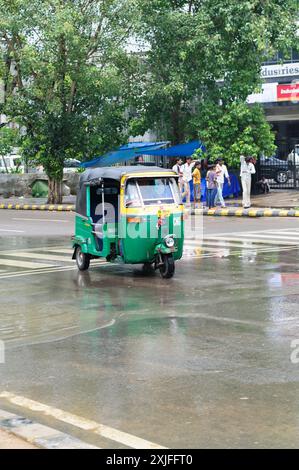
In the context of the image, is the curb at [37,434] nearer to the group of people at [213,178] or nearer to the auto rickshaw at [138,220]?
the auto rickshaw at [138,220]

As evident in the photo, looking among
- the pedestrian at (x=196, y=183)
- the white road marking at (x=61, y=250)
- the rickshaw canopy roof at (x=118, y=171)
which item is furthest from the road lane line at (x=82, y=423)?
the pedestrian at (x=196, y=183)

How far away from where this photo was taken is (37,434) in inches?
237

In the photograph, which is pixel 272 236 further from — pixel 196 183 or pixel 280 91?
pixel 280 91

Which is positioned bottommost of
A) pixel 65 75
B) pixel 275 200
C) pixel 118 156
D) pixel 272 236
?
pixel 272 236

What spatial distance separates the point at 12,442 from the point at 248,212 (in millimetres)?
23885

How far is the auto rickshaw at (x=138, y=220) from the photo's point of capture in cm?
1452

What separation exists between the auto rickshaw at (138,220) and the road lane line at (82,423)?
732cm

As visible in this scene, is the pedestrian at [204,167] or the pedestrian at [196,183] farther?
the pedestrian at [204,167]

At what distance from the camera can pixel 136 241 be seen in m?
14.5

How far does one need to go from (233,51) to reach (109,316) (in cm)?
2492

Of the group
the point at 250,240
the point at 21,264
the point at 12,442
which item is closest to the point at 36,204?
the point at 250,240

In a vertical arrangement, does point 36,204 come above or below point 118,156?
below

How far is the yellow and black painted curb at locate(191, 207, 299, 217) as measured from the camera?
94.3 feet

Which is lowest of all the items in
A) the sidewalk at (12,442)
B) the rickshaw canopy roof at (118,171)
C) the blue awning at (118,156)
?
the sidewalk at (12,442)
